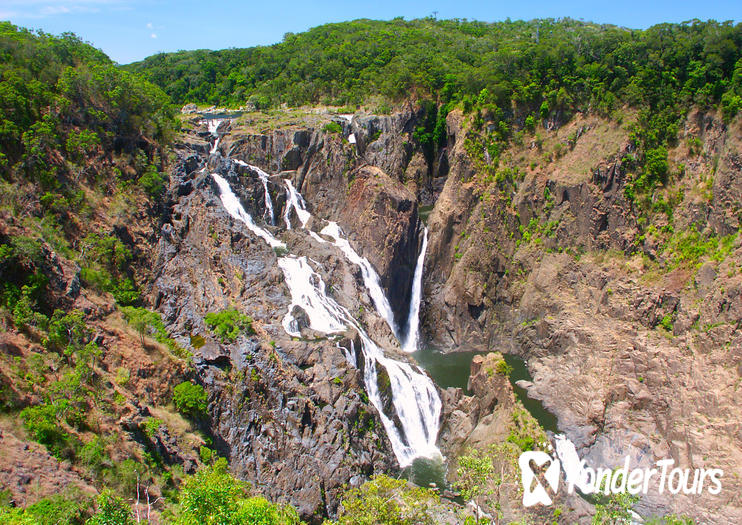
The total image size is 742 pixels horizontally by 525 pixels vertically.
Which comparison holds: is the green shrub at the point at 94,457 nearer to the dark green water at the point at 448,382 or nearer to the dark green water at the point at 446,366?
the dark green water at the point at 448,382

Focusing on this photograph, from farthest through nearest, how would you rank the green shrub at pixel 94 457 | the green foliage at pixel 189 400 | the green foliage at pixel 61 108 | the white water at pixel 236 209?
the white water at pixel 236 209 → the green foliage at pixel 61 108 → the green foliage at pixel 189 400 → the green shrub at pixel 94 457

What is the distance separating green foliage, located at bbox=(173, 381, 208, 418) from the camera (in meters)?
30.2

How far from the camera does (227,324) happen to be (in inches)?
1359

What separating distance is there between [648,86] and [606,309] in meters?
22.5

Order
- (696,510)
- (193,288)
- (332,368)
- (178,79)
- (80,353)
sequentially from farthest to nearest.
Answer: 1. (178,79)
2. (193,288)
3. (332,368)
4. (696,510)
5. (80,353)

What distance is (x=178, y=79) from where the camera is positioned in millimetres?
90500

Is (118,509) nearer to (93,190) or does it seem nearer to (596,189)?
(93,190)

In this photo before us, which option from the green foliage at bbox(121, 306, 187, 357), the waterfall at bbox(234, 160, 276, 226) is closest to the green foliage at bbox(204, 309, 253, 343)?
the green foliage at bbox(121, 306, 187, 357)

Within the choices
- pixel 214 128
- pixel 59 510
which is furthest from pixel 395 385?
pixel 214 128

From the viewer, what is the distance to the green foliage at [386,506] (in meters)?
21.4

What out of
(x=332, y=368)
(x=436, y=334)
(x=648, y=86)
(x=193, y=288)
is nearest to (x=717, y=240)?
(x=648, y=86)

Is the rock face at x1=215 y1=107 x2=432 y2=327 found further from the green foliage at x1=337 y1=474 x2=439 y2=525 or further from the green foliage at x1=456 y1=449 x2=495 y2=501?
the green foliage at x1=456 y1=449 x2=495 y2=501

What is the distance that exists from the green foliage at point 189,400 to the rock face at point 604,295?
24417 millimetres

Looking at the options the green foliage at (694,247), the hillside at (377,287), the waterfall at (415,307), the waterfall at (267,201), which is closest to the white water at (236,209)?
the hillside at (377,287)
